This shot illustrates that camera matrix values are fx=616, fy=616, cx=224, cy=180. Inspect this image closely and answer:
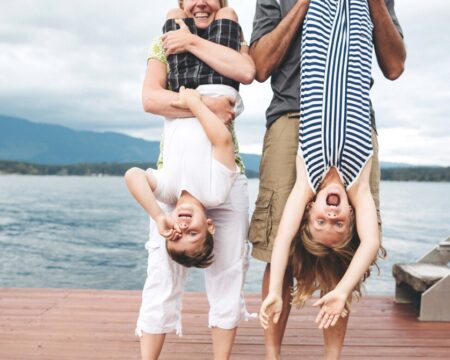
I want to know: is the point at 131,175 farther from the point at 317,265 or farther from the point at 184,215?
the point at 317,265

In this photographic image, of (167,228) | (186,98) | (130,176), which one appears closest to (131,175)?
(130,176)

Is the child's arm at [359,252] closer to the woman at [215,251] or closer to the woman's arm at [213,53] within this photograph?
the woman at [215,251]

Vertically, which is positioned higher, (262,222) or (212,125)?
(212,125)

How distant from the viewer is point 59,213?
44250 millimetres

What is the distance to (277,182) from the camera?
8.16ft

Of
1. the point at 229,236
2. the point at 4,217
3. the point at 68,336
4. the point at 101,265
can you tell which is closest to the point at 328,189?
the point at 229,236

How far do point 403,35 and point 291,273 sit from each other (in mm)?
1111

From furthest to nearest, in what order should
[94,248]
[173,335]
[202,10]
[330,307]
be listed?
[94,248] → [173,335] → [202,10] → [330,307]

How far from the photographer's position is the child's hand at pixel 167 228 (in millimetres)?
2250

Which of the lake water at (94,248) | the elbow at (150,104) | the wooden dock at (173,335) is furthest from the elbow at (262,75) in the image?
the lake water at (94,248)

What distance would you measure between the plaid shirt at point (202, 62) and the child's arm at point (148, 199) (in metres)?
0.39

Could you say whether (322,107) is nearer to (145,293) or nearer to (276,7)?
(276,7)

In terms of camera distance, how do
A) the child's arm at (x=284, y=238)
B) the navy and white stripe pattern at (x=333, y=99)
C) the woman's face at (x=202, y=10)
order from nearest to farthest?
the child's arm at (x=284, y=238) < the navy and white stripe pattern at (x=333, y=99) < the woman's face at (x=202, y=10)

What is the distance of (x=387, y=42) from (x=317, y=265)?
0.95 meters
